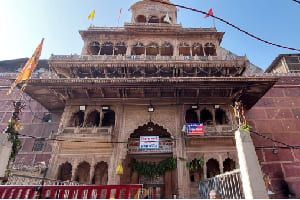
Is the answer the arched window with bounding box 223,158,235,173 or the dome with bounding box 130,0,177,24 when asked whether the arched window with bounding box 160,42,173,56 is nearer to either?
the dome with bounding box 130,0,177,24

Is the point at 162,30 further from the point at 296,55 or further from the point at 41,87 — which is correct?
the point at 296,55

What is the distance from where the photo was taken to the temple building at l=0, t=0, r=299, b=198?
1104cm

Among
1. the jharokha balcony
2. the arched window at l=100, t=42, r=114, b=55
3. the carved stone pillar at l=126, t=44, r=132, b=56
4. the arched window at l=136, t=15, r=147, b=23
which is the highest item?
the arched window at l=136, t=15, r=147, b=23

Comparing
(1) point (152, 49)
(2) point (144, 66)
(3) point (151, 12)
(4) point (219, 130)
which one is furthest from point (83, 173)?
(3) point (151, 12)

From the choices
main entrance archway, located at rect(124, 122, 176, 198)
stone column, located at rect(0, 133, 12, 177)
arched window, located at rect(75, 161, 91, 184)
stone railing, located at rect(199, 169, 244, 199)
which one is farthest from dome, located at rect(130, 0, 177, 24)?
stone railing, located at rect(199, 169, 244, 199)

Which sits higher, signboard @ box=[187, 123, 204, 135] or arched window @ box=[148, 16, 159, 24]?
arched window @ box=[148, 16, 159, 24]

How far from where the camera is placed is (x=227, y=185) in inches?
231

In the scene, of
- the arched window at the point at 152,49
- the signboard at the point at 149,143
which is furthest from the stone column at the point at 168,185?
the arched window at the point at 152,49

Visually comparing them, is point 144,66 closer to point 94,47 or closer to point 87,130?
point 94,47

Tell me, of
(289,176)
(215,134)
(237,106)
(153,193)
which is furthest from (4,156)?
(289,176)

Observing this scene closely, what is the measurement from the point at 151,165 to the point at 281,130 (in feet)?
37.1

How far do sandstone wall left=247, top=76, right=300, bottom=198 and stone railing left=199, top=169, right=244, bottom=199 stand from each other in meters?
8.50

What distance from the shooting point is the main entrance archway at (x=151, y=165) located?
1152cm

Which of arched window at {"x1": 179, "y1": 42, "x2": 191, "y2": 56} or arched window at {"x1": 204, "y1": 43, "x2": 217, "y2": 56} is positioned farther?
arched window at {"x1": 179, "y1": 42, "x2": 191, "y2": 56}
